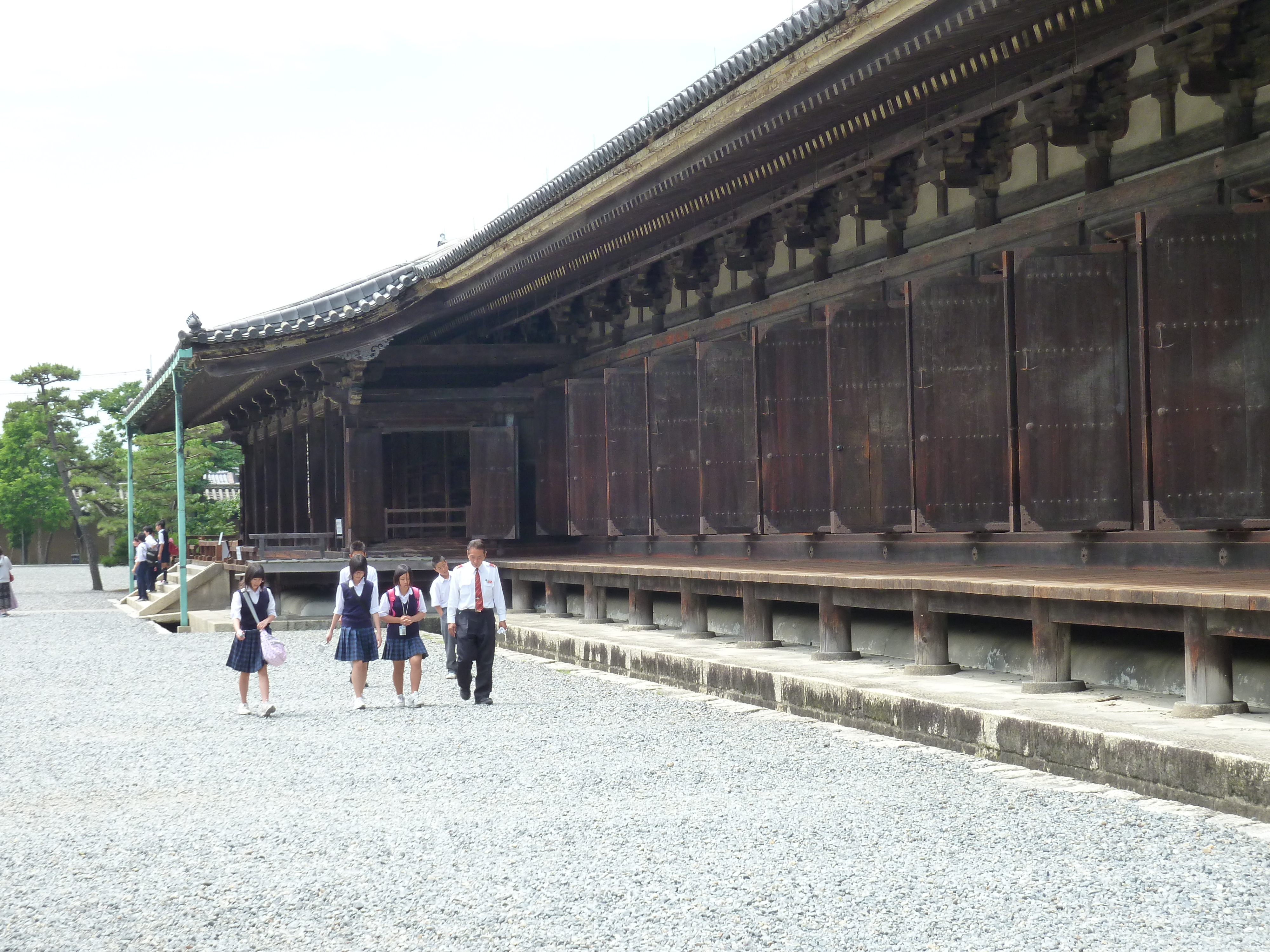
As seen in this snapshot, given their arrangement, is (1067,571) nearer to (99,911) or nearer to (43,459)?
(99,911)

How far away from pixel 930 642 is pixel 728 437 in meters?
5.63

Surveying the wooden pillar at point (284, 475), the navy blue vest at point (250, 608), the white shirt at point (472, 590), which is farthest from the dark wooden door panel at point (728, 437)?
the wooden pillar at point (284, 475)

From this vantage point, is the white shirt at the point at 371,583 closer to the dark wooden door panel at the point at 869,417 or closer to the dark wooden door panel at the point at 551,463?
the dark wooden door panel at the point at 869,417

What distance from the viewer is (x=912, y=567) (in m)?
→ 12.3

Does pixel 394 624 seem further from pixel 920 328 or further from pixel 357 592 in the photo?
pixel 920 328

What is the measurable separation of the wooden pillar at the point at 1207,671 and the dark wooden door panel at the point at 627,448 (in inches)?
404

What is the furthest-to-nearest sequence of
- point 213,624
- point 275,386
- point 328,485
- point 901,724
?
1. point 275,386
2. point 328,485
3. point 213,624
4. point 901,724

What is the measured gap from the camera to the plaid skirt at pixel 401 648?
1260 cm

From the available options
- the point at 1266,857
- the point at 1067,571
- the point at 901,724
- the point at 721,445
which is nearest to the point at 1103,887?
the point at 1266,857

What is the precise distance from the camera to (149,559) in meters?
30.7

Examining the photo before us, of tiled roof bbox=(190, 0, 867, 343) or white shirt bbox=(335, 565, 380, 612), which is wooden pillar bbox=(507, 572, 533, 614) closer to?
tiled roof bbox=(190, 0, 867, 343)

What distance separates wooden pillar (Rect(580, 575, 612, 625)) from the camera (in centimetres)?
1731

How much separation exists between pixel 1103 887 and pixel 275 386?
24154 millimetres

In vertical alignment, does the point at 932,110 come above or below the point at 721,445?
above
